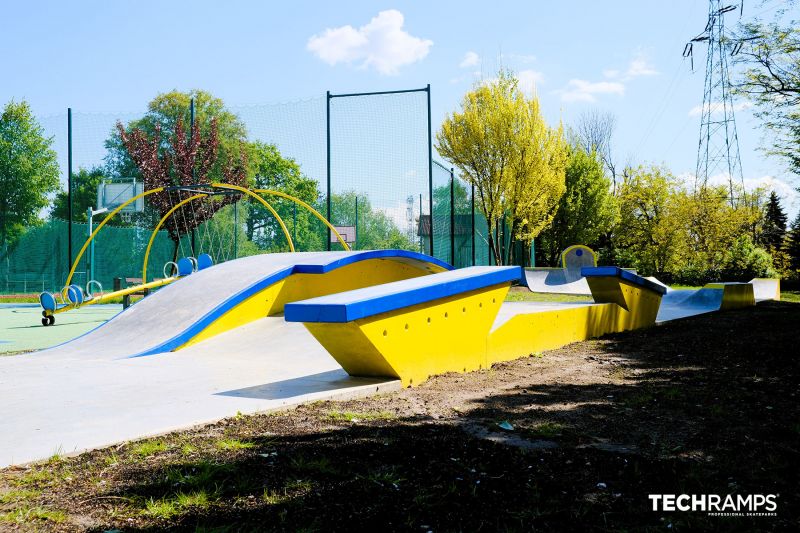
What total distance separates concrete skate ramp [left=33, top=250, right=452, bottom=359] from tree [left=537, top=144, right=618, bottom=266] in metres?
23.8

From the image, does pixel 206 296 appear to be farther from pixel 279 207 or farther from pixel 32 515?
pixel 279 207

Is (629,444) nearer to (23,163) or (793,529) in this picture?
(793,529)

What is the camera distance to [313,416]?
4.11m

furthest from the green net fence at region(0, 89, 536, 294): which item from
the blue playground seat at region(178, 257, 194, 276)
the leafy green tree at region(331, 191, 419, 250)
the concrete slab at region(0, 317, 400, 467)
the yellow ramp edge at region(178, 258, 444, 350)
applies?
the concrete slab at region(0, 317, 400, 467)

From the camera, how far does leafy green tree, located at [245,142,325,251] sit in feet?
95.6

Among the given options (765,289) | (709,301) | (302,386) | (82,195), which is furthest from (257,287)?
(82,195)

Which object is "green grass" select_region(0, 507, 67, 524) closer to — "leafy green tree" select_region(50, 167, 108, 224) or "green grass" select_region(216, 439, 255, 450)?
"green grass" select_region(216, 439, 255, 450)

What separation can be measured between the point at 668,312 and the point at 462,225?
978 cm

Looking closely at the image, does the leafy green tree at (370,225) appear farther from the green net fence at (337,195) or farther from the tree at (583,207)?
the tree at (583,207)

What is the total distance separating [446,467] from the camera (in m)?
3.07

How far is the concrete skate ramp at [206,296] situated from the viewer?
762 centimetres

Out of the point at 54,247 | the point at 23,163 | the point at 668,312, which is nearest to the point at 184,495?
the point at 668,312

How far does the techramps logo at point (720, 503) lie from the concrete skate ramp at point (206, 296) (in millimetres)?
5967

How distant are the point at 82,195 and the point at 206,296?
43278mm
